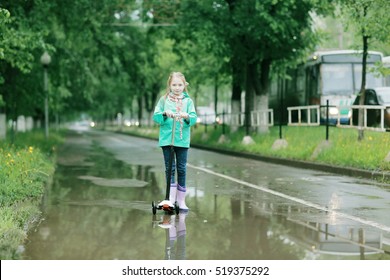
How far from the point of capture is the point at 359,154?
16.9 meters

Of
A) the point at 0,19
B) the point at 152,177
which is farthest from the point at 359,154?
the point at 0,19

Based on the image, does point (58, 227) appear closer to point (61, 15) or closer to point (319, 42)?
point (61, 15)

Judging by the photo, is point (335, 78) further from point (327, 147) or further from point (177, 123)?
point (177, 123)

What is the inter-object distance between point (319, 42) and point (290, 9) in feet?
10.3

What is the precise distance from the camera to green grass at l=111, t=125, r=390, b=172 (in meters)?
16.3

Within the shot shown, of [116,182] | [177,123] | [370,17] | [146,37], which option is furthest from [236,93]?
[177,123]

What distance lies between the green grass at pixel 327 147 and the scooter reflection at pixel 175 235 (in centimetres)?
737

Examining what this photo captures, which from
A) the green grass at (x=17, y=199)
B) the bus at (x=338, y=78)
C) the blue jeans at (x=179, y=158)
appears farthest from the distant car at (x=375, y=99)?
the blue jeans at (x=179, y=158)

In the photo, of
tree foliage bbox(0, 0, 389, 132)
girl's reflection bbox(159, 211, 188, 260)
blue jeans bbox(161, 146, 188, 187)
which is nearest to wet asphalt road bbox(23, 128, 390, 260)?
girl's reflection bbox(159, 211, 188, 260)

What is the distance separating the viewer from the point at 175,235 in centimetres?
773

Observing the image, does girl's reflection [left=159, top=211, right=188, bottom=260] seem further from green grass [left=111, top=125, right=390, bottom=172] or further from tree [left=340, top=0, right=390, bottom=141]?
tree [left=340, top=0, right=390, bottom=141]

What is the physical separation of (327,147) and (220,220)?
10931 millimetres

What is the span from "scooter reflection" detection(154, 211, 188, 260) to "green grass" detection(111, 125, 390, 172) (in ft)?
24.2

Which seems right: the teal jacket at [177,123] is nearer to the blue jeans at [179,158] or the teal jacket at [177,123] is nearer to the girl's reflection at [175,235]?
the blue jeans at [179,158]
